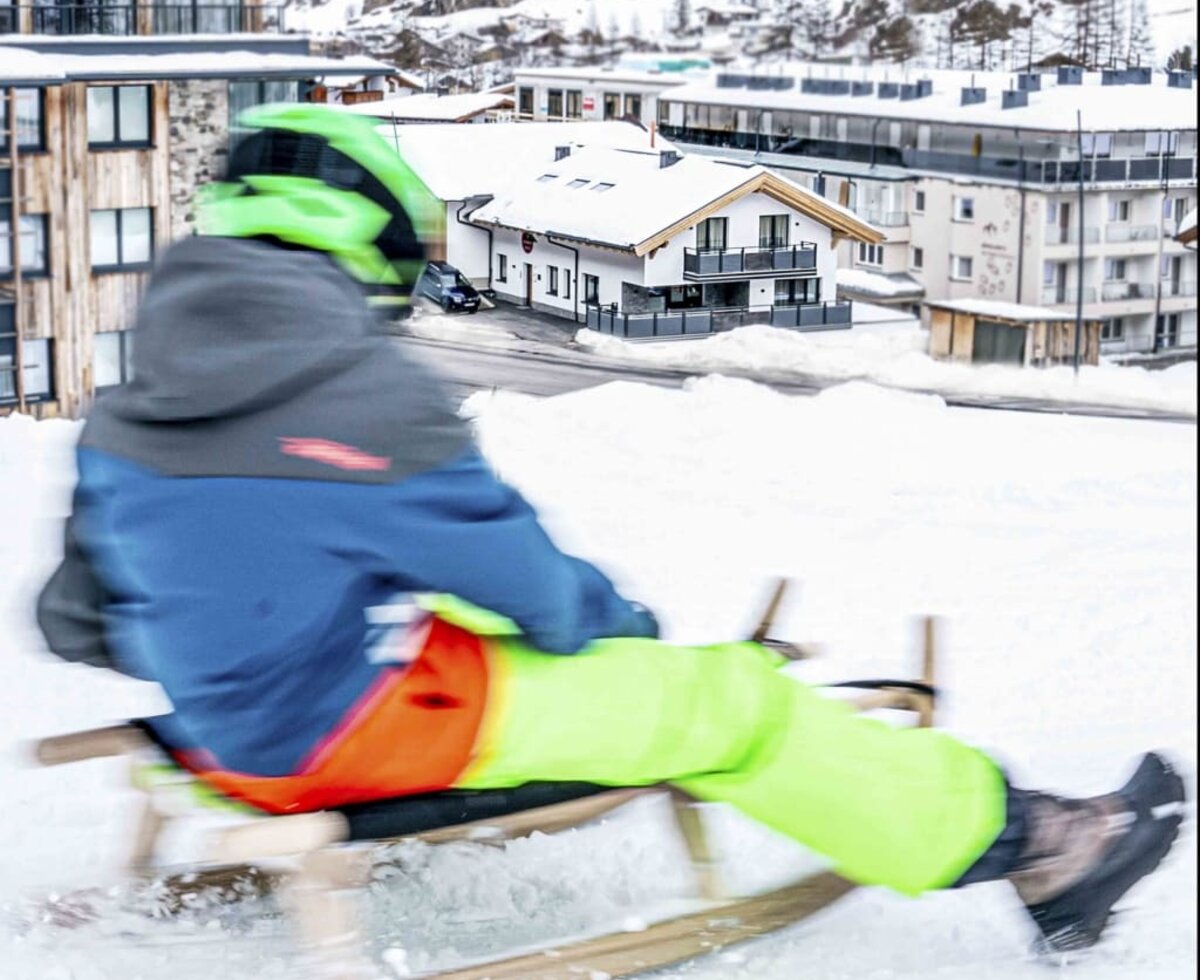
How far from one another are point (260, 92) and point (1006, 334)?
122cm

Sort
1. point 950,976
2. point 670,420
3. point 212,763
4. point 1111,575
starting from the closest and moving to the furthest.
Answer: point 212,763 < point 950,976 < point 1111,575 < point 670,420

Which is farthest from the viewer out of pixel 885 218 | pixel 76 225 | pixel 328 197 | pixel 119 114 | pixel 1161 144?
pixel 76 225

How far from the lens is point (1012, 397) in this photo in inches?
120

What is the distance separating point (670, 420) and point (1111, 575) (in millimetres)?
936

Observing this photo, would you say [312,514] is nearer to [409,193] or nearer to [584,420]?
[409,193]

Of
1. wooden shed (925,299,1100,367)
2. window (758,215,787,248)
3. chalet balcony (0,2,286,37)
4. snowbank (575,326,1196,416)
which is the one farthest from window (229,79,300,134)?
wooden shed (925,299,1100,367)

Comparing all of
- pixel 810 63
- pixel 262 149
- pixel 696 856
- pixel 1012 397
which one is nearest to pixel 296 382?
pixel 262 149

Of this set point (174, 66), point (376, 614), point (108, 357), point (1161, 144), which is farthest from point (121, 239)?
point (376, 614)

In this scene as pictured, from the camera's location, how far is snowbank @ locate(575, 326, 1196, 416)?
2801 mm

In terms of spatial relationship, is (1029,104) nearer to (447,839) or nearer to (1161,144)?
(1161,144)

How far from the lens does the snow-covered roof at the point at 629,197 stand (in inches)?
101

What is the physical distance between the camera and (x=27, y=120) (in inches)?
109

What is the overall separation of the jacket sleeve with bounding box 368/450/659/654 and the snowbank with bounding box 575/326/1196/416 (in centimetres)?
184

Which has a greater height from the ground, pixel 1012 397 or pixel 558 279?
pixel 558 279
